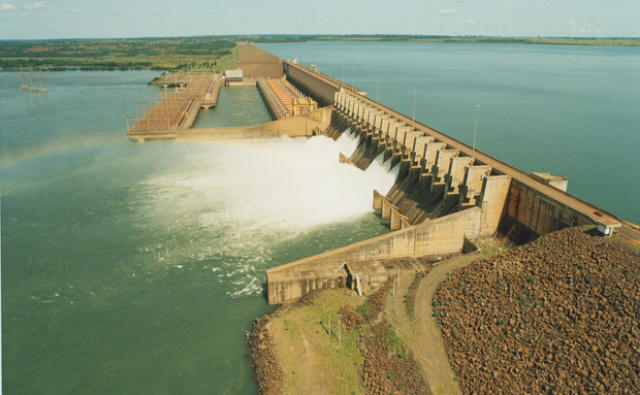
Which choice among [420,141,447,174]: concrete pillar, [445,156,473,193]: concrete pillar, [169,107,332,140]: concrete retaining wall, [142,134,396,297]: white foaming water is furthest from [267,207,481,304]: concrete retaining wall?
[169,107,332,140]: concrete retaining wall

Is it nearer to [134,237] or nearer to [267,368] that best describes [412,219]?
[267,368]

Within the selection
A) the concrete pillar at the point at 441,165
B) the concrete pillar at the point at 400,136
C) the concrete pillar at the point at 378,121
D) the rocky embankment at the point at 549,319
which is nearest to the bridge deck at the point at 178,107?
the concrete pillar at the point at 378,121

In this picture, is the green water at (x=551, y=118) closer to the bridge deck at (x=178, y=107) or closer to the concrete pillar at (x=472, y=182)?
the concrete pillar at (x=472, y=182)

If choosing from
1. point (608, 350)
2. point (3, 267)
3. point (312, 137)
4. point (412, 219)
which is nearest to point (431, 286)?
point (608, 350)

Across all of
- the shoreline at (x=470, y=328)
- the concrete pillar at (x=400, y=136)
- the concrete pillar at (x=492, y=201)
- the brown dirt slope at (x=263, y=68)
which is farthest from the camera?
the brown dirt slope at (x=263, y=68)

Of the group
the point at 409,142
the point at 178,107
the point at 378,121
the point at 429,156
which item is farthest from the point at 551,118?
the point at 178,107

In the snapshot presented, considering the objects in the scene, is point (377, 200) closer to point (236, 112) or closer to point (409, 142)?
point (409, 142)
